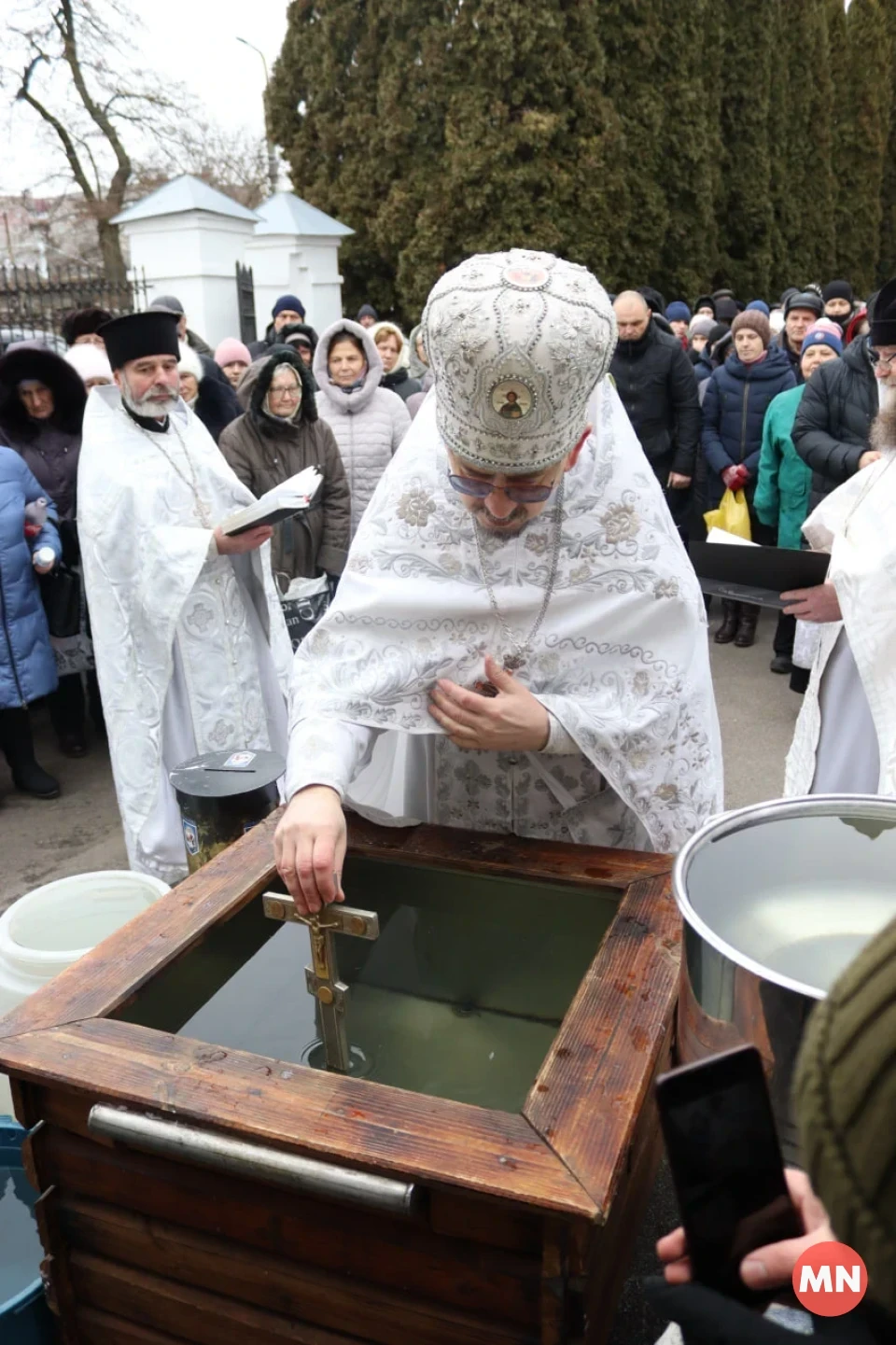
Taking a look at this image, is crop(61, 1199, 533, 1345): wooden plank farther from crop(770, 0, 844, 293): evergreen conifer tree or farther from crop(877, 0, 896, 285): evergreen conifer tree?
crop(877, 0, 896, 285): evergreen conifer tree

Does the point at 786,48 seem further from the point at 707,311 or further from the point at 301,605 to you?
the point at 301,605

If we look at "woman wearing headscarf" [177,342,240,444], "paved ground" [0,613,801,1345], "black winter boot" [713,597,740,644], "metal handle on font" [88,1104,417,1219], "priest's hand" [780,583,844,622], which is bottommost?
"paved ground" [0,613,801,1345]

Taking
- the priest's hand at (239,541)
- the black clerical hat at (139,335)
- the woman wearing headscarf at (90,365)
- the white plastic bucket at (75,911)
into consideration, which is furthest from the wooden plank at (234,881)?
the woman wearing headscarf at (90,365)

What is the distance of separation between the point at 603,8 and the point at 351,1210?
17.0m

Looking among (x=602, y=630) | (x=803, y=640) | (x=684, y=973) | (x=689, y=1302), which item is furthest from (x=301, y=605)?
(x=689, y=1302)

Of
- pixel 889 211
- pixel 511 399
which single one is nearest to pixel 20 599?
pixel 511 399

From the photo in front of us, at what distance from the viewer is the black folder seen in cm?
219

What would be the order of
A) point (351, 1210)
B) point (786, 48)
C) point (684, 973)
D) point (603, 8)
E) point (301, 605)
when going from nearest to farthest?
1. point (684, 973)
2. point (351, 1210)
3. point (301, 605)
4. point (603, 8)
5. point (786, 48)

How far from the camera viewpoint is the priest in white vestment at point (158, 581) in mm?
3512

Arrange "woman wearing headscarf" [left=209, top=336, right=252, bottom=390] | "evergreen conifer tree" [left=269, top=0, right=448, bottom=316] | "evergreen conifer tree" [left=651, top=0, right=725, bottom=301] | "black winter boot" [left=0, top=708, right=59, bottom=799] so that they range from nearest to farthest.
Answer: "black winter boot" [left=0, top=708, right=59, bottom=799]
"woman wearing headscarf" [left=209, top=336, right=252, bottom=390]
"evergreen conifer tree" [left=269, top=0, right=448, bottom=316]
"evergreen conifer tree" [left=651, top=0, right=725, bottom=301]

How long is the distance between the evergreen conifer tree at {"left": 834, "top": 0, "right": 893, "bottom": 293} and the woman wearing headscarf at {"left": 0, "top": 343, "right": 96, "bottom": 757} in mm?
22177

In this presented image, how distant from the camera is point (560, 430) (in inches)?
59.2

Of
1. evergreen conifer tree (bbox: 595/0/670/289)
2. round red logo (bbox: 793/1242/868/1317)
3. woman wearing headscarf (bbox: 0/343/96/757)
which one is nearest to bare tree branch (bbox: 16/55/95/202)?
→ evergreen conifer tree (bbox: 595/0/670/289)

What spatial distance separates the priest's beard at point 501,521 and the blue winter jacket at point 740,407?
5.20 m
